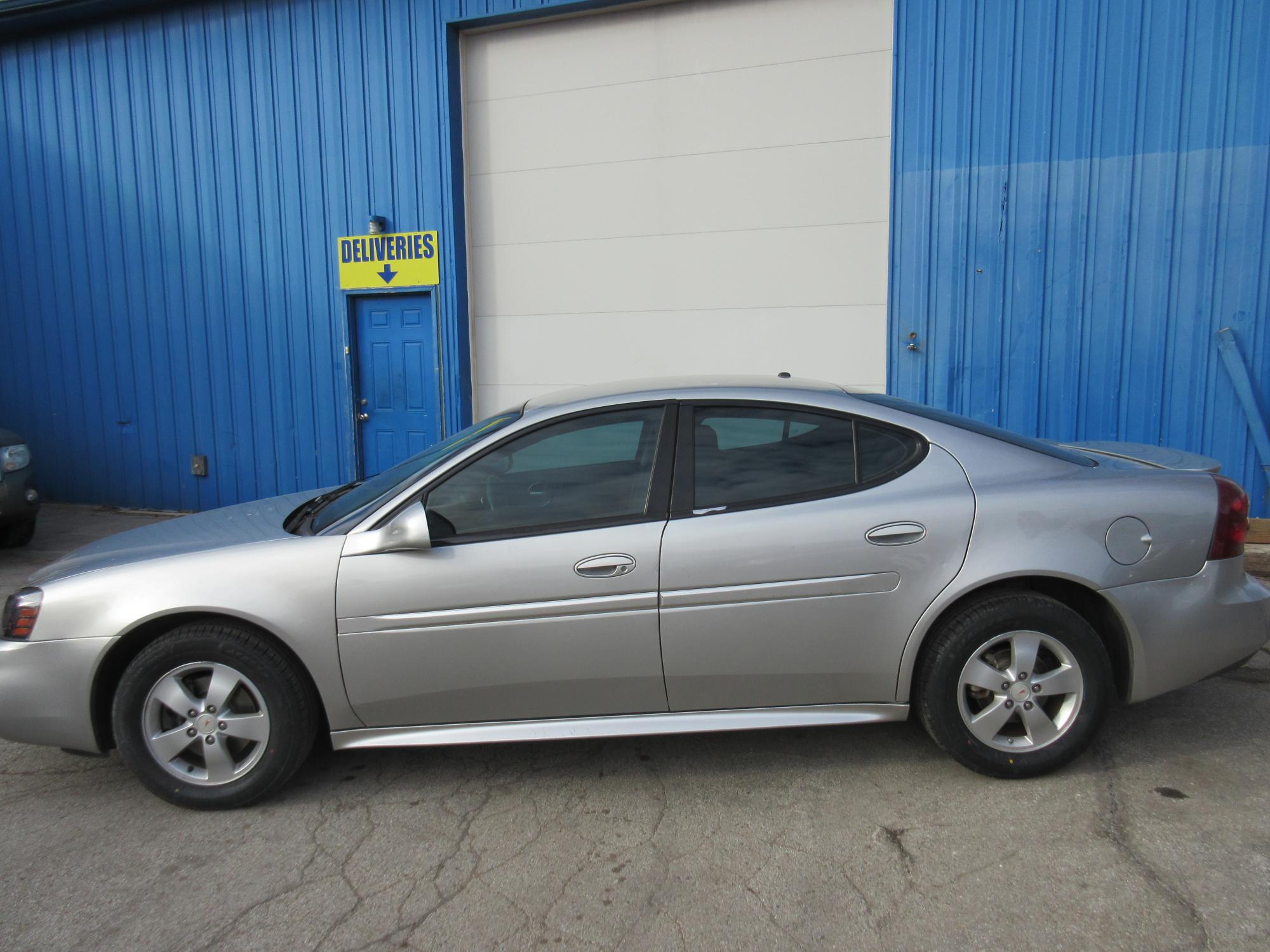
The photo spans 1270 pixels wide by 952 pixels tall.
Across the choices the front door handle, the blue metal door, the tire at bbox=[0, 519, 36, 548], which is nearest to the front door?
the front door handle

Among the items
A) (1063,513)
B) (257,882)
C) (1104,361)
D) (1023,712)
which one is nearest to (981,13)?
(1104,361)

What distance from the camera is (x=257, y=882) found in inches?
115

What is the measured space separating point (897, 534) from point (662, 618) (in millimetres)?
901

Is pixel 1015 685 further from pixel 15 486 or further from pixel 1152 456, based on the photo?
pixel 15 486

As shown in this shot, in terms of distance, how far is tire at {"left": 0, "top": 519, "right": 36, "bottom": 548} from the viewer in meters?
7.96

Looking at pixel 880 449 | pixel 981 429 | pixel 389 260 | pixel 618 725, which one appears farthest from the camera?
pixel 389 260

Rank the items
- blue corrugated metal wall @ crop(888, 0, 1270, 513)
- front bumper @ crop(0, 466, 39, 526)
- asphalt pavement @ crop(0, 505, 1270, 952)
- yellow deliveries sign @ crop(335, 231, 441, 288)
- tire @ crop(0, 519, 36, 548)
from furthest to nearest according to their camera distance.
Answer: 1. yellow deliveries sign @ crop(335, 231, 441, 288)
2. tire @ crop(0, 519, 36, 548)
3. front bumper @ crop(0, 466, 39, 526)
4. blue corrugated metal wall @ crop(888, 0, 1270, 513)
5. asphalt pavement @ crop(0, 505, 1270, 952)

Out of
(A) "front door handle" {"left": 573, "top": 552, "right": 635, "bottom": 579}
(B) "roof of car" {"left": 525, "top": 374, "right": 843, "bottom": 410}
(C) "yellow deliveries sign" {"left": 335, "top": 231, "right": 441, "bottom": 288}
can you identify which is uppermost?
(C) "yellow deliveries sign" {"left": 335, "top": 231, "right": 441, "bottom": 288}

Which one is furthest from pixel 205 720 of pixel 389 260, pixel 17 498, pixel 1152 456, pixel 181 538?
pixel 389 260

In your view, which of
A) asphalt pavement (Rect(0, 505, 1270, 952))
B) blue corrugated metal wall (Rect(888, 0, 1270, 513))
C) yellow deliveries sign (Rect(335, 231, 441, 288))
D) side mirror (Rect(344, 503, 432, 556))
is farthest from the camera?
yellow deliveries sign (Rect(335, 231, 441, 288))

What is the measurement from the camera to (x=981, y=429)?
11.7 ft

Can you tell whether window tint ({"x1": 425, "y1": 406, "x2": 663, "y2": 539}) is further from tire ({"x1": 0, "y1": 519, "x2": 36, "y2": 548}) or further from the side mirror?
tire ({"x1": 0, "y1": 519, "x2": 36, "y2": 548})

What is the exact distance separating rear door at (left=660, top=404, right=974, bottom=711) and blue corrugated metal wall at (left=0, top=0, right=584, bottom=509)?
5797 millimetres

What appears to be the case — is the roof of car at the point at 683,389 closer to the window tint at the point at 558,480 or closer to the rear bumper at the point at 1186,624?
the window tint at the point at 558,480
